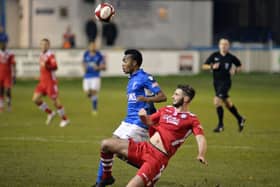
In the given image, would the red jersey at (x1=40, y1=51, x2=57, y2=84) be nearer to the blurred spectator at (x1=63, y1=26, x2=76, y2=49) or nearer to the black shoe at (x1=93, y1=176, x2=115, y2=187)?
the black shoe at (x1=93, y1=176, x2=115, y2=187)

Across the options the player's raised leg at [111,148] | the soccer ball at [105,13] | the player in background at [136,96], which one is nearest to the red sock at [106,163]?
the player's raised leg at [111,148]

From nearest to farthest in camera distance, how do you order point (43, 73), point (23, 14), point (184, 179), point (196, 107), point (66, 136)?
point (184, 179)
point (66, 136)
point (43, 73)
point (196, 107)
point (23, 14)

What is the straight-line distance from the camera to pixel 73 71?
41.5 m

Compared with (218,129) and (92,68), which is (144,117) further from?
(92,68)

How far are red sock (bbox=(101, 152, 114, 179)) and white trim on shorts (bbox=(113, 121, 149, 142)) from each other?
2.06 ft

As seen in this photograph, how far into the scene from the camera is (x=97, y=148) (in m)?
17.9

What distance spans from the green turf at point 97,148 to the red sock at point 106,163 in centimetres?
107

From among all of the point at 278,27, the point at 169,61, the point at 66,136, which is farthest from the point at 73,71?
the point at 278,27

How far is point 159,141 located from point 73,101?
20421mm

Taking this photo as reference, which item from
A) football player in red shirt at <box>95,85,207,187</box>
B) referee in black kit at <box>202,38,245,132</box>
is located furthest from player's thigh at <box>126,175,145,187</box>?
referee in black kit at <box>202,38,245,132</box>

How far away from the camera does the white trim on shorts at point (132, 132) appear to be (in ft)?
41.5

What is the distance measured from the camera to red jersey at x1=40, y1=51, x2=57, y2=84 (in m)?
22.7

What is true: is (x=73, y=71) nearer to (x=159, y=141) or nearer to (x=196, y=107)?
(x=196, y=107)

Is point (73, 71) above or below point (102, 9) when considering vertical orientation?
below
